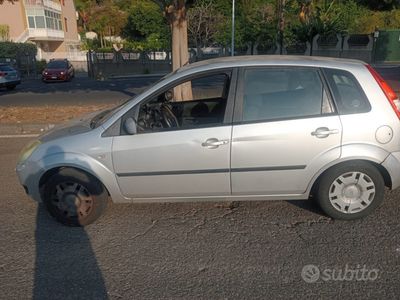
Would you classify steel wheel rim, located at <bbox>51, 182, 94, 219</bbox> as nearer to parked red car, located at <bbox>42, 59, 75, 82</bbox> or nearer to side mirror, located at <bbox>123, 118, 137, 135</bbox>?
side mirror, located at <bbox>123, 118, 137, 135</bbox>

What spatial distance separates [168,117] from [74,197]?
1242 mm

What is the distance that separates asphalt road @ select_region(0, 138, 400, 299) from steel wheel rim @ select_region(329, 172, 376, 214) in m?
0.17

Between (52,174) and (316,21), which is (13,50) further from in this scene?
(52,174)

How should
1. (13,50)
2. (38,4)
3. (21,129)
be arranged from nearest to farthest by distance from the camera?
(21,129), (13,50), (38,4)

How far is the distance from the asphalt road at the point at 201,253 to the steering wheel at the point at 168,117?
92 centimetres

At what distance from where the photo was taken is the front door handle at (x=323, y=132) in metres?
3.19

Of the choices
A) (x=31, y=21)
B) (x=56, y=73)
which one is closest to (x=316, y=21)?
(x=56, y=73)

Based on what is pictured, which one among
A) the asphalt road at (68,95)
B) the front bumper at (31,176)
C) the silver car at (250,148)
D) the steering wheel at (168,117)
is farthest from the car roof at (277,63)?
the asphalt road at (68,95)

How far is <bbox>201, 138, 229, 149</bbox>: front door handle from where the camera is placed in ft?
10.5

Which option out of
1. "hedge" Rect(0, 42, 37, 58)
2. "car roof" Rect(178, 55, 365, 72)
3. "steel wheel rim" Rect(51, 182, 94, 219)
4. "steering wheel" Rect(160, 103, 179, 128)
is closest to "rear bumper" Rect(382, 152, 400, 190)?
"car roof" Rect(178, 55, 365, 72)

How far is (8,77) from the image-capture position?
58.0 ft

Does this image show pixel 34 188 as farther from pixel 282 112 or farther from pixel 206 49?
pixel 206 49

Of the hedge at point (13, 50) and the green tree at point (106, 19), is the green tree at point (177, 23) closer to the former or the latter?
the hedge at point (13, 50)

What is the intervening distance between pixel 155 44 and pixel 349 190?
4053 cm
